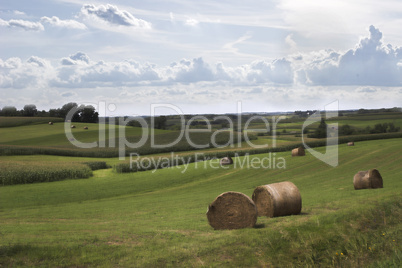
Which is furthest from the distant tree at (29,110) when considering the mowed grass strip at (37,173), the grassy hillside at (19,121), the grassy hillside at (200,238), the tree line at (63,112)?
the grassy hillside at (200,238)

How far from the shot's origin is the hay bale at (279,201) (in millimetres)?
17562

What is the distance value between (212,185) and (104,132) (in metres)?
57.5

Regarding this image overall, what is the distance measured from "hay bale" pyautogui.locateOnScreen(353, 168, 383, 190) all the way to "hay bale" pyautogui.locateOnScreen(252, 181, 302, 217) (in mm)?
9890

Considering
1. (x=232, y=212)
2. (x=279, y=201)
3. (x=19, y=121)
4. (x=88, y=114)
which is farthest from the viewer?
(x=88, y=114)

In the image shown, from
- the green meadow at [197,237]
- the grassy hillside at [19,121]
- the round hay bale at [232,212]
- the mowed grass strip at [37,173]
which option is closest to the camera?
the green meadow at [197,237]

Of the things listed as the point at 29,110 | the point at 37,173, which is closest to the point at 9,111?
the point at 29,110

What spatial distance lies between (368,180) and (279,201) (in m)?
10.7

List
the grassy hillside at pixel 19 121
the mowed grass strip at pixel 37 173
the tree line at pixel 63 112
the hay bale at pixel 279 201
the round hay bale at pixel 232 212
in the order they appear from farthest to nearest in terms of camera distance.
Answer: the tree line at pixel 63 112, the grassy hillside at pixel 19 121, the mowed grass strip at pixel 37 173, the hay bale at pixel 279 201, the round hay bale at pixel 232 212

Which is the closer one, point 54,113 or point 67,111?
point 54,113

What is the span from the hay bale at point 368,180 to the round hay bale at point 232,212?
1314 cm

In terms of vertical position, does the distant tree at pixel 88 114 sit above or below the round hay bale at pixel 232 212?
above

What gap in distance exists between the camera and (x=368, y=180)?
25.5m

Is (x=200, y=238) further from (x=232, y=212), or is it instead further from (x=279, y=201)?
(x=279, y=201)

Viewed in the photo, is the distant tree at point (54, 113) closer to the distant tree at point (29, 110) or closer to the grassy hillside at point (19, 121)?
the distant tree at point (29, 110)
